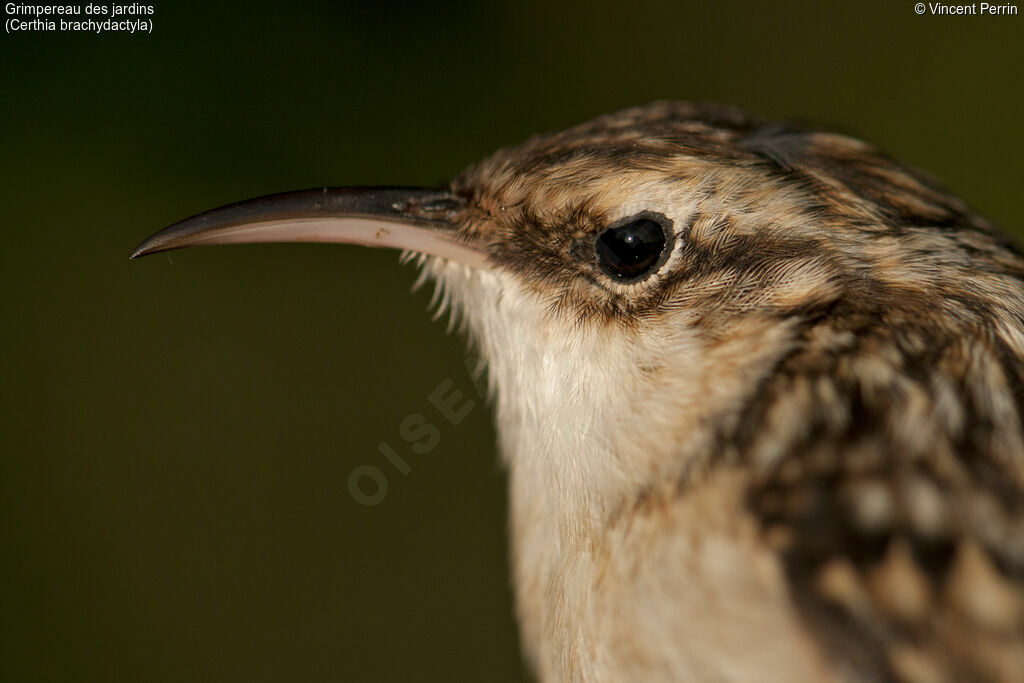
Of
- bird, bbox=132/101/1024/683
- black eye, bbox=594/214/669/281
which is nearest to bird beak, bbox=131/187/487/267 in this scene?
bird, bbox=132/101/1024/683

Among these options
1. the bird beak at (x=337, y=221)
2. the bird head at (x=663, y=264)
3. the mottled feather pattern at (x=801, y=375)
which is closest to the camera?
the mottled feather pattern at (x=801, y=375)

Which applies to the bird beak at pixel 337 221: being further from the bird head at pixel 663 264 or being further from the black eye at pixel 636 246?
the black eye at pixel 636 246

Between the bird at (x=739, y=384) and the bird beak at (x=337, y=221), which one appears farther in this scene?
the bird beak at (x=337, y=221)

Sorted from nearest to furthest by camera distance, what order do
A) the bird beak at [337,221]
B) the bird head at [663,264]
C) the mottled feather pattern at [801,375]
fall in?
the mottled feather pattern at [801,375]
the bird head at [663,264]
the bird beak at [337,221]

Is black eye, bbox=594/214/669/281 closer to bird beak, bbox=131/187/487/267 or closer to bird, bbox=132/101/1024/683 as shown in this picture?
bird, bbox=132/101/1024/683

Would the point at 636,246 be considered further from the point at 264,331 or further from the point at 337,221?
the point at 264,331

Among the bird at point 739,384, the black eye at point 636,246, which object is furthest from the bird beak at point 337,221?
the black eye at point 636,246

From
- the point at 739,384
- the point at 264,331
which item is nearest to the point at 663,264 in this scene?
the point at 739,384

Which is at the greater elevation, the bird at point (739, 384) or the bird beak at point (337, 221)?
the bird beak at point (337, 221)
